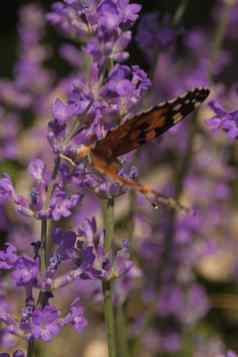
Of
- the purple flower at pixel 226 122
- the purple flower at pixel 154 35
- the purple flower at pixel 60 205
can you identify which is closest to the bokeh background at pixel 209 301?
the purple flower at pixel 154 35

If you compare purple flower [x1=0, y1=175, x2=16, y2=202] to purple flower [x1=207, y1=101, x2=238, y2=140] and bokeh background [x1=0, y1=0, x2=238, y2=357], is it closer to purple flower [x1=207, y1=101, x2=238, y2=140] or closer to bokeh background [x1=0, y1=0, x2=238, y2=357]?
purple flower [x1=207, y1=101, x2=238, y2=140]

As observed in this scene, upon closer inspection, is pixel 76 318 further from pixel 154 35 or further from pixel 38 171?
pixel 154 35

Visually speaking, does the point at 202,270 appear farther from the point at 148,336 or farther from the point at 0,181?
the point at 0,181

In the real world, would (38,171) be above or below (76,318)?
A: above

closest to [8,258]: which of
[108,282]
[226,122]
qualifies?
[108,282]

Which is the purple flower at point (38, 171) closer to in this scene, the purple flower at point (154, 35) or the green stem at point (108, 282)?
the green stem at point (108, 282)

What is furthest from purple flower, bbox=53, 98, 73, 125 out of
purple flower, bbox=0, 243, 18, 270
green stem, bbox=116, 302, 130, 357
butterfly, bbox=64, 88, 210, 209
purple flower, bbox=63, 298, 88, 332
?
green stem, bbox=116, 302, 130, 357
